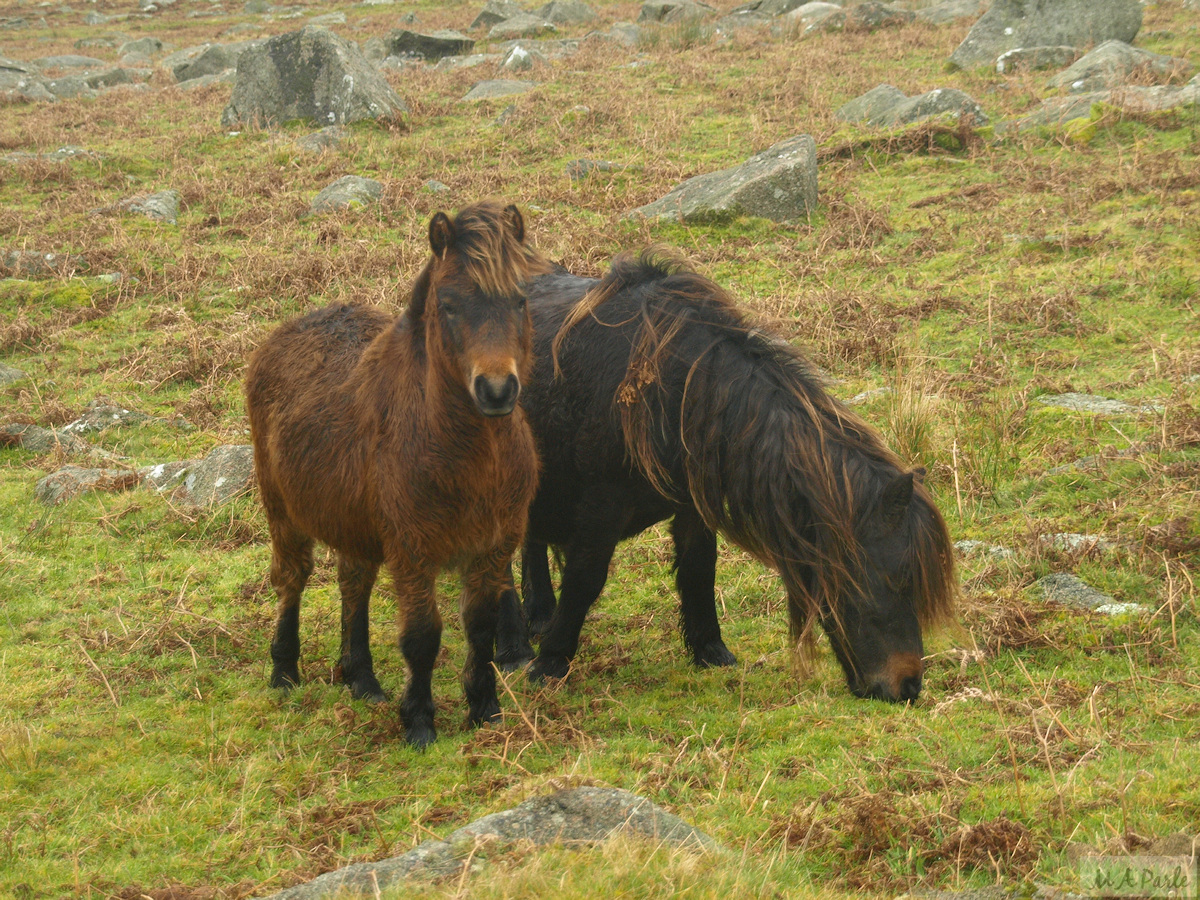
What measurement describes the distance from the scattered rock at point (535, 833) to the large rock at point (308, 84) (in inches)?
602

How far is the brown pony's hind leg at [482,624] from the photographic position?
4926 mm

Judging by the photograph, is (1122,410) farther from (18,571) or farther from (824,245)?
A: (18,571)

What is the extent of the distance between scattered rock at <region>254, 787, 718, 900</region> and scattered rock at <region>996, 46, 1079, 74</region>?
17.2 metres

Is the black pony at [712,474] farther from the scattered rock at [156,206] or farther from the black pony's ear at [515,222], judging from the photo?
the scattered rock at [156,206]

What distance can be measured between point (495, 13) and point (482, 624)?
98.5 ft

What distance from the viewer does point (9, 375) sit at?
390 inches

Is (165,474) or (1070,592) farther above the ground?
(165,474)

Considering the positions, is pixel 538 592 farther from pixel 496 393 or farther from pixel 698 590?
pixel 496 393

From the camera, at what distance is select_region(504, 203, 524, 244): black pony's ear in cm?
463

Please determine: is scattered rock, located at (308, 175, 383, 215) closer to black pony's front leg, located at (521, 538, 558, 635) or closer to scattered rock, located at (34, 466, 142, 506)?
scattered rock, located at (34, 466, 142, 506)

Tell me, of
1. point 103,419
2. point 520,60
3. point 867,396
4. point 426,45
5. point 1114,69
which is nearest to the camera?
point 867,396

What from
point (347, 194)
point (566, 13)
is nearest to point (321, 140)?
point (347, 194)

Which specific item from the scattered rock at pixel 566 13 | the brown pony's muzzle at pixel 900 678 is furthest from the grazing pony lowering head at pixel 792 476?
the scattered rock at pixel 566 13

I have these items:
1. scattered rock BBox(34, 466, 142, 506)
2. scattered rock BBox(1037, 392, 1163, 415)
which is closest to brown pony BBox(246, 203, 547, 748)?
scattered rock BBox(34, 466, 142, 506)
